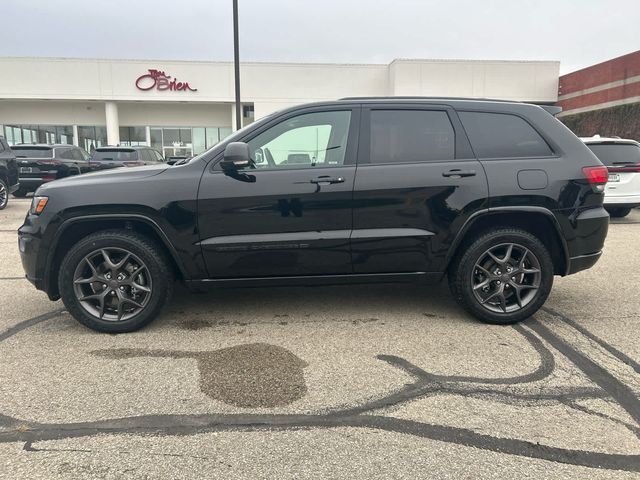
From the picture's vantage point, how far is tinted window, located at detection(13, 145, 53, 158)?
535 inches

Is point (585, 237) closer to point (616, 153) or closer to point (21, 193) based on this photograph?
point (616, 153)

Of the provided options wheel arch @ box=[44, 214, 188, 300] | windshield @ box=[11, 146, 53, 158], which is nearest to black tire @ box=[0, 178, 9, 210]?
windshield @ box=[11, 146, 53, 158]

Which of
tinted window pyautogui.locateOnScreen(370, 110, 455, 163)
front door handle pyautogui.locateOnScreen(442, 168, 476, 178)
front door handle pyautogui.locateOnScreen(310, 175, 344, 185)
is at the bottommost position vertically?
front door handle pyautogui.locateOnScreen(310, 175, 344, 185)

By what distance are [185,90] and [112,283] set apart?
1001 inches

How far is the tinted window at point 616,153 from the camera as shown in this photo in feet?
30.4

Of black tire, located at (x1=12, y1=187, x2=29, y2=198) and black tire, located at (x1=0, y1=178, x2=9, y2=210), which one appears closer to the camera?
black tire, located at (x1=0, y1=178, x2=9, y2=210)

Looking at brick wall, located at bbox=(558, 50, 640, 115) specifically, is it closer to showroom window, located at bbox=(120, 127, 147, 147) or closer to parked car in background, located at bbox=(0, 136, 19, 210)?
showroom window, located at bbox=(120, 127, 147, 147)

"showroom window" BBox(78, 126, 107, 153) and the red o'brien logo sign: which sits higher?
the red o'brien logo sign

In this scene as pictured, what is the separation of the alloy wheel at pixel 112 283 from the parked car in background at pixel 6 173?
9.43m

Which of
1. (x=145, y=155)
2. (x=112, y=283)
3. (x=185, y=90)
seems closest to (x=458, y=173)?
(x=112, y=283)

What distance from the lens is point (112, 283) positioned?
3.88 metres

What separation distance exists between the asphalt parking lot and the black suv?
0.43m

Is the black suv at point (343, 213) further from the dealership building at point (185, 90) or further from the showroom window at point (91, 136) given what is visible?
the showroom window at point (91, 136)

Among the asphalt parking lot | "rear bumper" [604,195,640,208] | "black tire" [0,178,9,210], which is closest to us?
the asphalt parking lot
